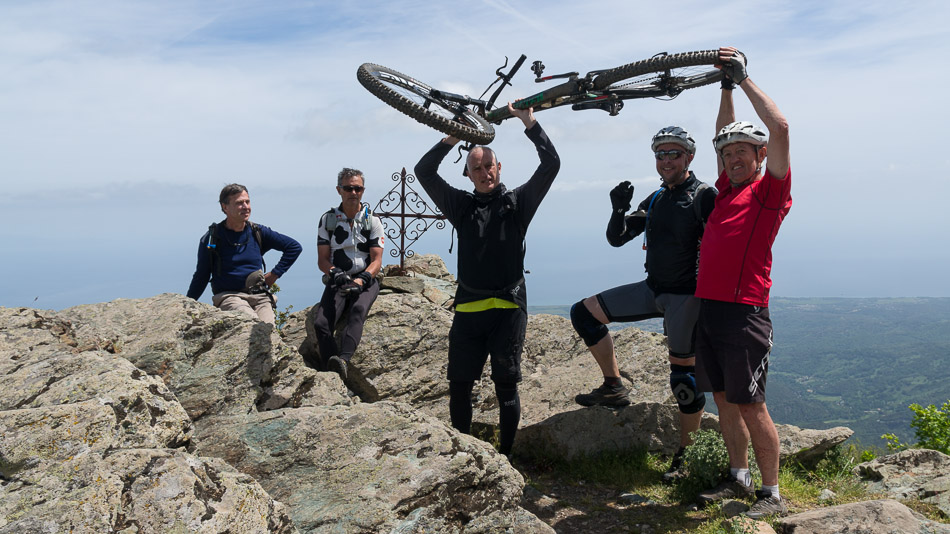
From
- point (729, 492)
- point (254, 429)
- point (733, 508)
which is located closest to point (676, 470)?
point (729, 492)

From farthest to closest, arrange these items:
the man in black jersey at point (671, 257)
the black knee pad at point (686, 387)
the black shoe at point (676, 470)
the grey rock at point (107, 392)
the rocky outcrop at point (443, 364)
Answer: the rocky outcrop at point (443, 364) → the black shoe at point (676, 470) → the black knee pad at point (686, 387) → the man in black jersey at point (671, 257) → the grey rock at point (107, 392)

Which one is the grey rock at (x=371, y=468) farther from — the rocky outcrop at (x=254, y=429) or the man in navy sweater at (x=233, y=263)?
the man in navy sweater at (x=233, y=263)

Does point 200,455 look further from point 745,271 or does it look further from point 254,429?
point 745,271

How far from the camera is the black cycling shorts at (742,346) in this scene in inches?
221

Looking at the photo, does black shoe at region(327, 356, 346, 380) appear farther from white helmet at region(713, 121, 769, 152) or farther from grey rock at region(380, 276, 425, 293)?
white helmet at region(713, 121, 769, 152)

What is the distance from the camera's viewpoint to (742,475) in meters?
6.39

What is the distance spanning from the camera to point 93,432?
4.50 meters

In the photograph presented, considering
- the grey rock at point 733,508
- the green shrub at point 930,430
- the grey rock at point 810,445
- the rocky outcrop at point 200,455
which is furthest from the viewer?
the green shrub at point 930,430

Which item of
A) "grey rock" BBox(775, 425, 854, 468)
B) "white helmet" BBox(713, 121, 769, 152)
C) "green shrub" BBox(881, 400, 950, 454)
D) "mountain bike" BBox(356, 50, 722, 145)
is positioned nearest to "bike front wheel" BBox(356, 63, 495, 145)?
"mountain bike" BBox(356, 50, 722, 145)

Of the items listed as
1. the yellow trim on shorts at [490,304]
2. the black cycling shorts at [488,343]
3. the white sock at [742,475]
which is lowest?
the white sock at [742,475]

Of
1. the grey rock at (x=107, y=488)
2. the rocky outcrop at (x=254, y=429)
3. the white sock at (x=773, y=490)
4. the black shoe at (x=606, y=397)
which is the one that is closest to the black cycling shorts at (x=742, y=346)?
the white sock at (x=773, y=490)

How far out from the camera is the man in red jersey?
18.1ft

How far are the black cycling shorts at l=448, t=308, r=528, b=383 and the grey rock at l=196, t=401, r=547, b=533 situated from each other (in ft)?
4.88

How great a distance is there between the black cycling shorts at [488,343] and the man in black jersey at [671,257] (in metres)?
1.14
